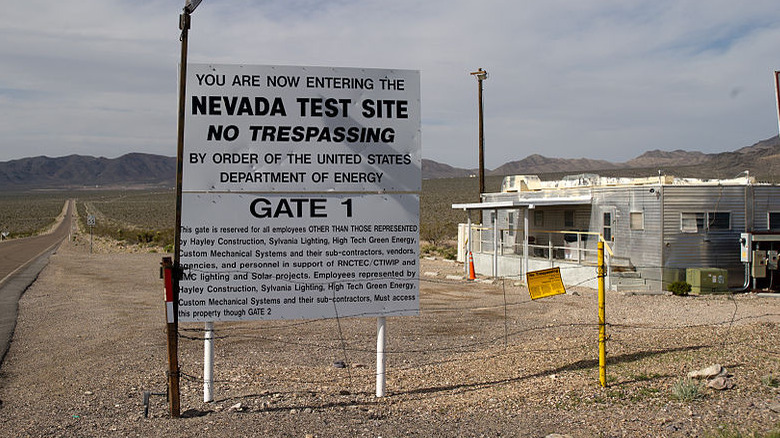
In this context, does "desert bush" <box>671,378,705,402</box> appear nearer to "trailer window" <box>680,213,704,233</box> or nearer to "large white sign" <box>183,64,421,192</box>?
"large white sign" <box>183,64,421,192</box>

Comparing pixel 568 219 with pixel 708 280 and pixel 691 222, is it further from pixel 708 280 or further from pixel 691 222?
pixel 708 280

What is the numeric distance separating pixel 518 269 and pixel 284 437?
16.8 meters

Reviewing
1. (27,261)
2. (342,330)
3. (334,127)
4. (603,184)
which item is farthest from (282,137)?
(27,261)

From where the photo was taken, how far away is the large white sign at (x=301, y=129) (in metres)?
6.41

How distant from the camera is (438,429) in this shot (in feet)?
18.3

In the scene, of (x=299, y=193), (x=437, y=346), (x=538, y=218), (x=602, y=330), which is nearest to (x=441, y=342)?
(x=437, y=346)

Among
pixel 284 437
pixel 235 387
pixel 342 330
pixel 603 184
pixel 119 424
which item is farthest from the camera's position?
pixel 603 184

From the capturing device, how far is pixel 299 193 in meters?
6.51

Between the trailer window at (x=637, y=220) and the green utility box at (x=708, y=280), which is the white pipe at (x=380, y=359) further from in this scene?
the trailer window at (x=637, y=220)

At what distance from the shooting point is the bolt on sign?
6383mm

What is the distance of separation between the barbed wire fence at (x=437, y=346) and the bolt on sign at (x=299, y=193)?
2.09ft

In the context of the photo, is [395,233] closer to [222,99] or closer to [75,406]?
[222,99]

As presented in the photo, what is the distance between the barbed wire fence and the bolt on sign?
64cm

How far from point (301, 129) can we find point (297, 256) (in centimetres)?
122
